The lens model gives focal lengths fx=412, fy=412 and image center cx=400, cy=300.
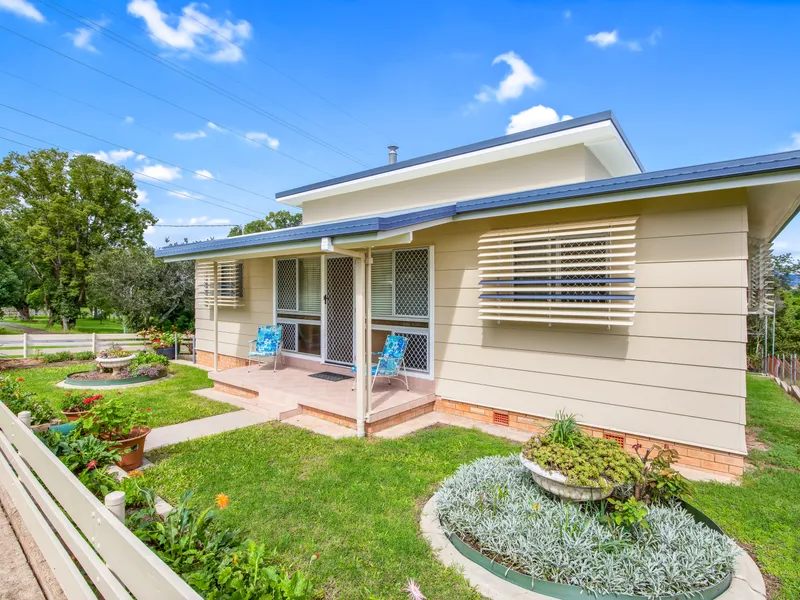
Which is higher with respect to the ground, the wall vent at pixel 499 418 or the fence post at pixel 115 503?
the fence post at pixel 115 503

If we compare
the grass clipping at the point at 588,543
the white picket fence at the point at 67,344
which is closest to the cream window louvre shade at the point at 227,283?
the white picket fence at the point at 67,344

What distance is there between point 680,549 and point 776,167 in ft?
9.76

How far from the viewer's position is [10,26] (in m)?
10.5

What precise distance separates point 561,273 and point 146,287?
12.6 m

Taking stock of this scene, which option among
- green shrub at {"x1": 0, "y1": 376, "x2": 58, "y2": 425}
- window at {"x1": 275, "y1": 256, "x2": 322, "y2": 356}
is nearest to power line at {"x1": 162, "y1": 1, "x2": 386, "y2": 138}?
window at {"x1": 275, "y1": 256, "x2": 322, "y2": 356}

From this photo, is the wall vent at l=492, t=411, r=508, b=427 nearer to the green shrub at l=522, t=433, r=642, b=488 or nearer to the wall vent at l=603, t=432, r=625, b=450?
the wall vent at l=603, t=432, r=625, b=450

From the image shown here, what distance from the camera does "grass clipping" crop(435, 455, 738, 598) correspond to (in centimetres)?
224

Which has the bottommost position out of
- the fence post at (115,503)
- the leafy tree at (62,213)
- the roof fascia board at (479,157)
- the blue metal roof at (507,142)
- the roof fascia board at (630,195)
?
the fence post at (115,503)

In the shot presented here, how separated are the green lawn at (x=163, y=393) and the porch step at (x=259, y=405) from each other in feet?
0.50

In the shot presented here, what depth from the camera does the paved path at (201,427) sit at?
471cm

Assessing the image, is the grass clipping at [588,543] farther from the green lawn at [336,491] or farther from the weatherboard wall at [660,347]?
the weatherboard wall at [660,347]

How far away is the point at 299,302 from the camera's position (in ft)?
25.8

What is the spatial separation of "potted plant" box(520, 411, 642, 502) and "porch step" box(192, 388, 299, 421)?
3697mm

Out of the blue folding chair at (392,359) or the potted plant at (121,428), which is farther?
the blue folding chair at (392,359)
